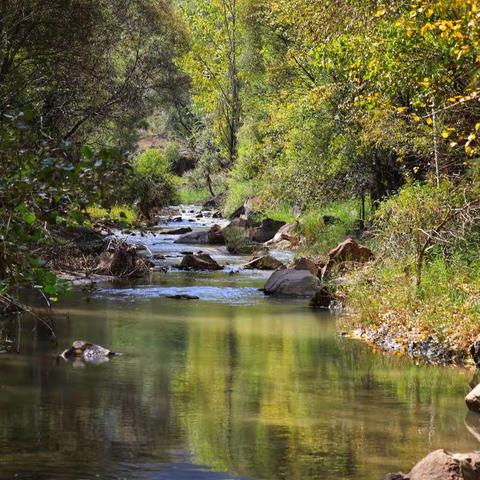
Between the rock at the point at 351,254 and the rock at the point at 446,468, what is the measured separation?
46.5ft

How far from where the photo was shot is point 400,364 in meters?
13.3

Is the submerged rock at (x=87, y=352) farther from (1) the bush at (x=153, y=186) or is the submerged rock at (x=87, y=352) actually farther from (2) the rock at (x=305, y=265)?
(1) the bush at (x=153, y=186)

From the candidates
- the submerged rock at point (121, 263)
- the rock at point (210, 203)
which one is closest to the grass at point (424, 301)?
the submerged rock at point (121, 263)

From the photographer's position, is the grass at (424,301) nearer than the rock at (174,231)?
Yes

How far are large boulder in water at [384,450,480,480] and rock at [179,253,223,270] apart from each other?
61.7 ft

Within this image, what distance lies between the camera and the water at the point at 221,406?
848 cm

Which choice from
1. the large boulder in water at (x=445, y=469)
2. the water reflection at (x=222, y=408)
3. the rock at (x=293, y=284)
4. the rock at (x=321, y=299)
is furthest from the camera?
the rock at (x=293, y=284)

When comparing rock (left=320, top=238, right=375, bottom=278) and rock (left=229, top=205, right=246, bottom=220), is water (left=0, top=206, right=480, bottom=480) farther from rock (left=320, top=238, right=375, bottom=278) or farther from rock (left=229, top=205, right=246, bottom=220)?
rock (left=229, top=205, right=246, bottom=220)

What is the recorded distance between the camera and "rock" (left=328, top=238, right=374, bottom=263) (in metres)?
21.5

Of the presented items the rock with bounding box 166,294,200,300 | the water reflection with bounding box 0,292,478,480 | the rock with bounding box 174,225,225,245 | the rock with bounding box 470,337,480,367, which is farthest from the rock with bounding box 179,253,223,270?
the rock with bounding box 470,337,480,367

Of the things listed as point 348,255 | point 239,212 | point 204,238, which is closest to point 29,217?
point 348,255

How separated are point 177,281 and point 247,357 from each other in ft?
31.1

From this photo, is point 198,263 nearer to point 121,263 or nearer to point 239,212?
point 121,263

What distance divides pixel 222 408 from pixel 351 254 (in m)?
11.5
